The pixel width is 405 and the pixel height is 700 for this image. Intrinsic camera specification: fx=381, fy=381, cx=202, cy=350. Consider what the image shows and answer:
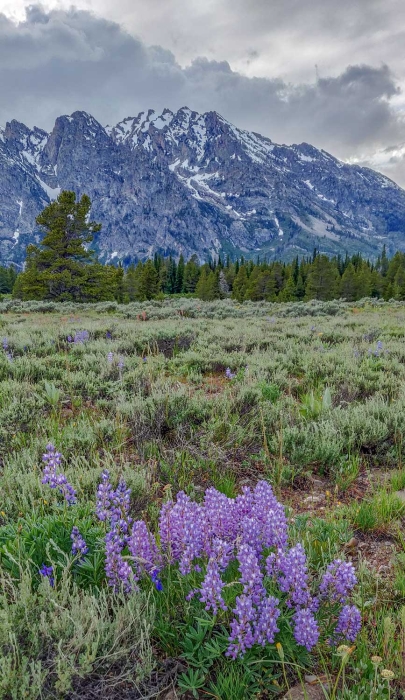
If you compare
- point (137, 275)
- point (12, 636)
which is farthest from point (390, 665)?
point (137, 275)

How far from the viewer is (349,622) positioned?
154cm

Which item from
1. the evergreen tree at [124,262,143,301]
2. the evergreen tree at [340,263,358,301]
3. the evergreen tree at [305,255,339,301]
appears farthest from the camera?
the evergreen tree at [124,262,143,301]

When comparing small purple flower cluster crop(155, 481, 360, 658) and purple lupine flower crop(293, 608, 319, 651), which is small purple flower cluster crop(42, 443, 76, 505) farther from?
purple lupine flower crop(293, 608, 319, 651)

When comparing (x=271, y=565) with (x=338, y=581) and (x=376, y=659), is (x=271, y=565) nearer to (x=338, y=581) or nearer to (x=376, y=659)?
(x=338, y=581)

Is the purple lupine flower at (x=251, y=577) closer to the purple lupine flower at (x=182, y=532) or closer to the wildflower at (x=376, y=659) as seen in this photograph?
the purple lupine flower at (x=182, y=532)

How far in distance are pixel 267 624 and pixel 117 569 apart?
→ 0.68m

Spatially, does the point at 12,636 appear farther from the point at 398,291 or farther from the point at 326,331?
the point at 398,291

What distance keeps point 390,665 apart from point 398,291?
67480 mm

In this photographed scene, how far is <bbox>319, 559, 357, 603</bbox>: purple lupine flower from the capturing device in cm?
158

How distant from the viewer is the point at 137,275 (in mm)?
71812

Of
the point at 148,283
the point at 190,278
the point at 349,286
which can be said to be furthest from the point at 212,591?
the point at 190,278

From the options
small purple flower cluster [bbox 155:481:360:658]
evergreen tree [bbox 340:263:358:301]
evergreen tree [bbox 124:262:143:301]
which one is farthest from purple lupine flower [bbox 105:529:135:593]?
evergreen tree [bbox 340:263:358:301]

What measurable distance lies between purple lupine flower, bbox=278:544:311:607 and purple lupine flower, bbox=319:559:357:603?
0.12 metres

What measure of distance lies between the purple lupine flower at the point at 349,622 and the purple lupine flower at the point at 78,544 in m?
1.17
